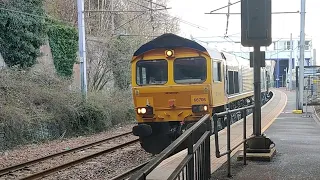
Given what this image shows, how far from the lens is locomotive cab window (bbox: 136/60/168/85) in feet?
39.1

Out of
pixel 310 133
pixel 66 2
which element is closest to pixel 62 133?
pixel 310 133

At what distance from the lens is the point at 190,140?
4297 mm

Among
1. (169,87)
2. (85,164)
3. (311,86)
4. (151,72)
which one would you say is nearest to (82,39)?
(151,72)

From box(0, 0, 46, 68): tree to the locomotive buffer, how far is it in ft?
43.3

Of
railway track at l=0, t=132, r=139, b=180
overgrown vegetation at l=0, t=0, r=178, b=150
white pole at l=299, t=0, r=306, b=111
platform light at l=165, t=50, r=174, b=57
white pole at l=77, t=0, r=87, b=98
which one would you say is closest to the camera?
railway track at l=0, t=132, r=139, b=180

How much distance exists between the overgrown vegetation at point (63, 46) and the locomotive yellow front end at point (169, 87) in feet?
37.2

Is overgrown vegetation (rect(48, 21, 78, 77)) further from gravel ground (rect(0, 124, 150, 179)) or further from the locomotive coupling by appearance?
the locomotive coupling

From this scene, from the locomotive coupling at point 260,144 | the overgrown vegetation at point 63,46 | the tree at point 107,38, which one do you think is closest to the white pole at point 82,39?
the overgrown vegetation at point 63,46

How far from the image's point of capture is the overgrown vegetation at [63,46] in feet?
74.2

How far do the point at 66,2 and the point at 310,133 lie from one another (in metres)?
19.9

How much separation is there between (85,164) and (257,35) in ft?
19.4

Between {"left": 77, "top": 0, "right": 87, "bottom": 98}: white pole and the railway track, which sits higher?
{"left": 77, "top": 0, "right": 87, "bottom": 98}: white pole

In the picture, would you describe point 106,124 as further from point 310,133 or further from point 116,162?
point 310,133

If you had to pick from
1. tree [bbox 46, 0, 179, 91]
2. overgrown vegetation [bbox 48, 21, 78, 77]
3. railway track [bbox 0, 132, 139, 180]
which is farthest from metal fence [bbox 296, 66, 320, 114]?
overgrown vegetation [bbox 48, 21, 78, 77]
